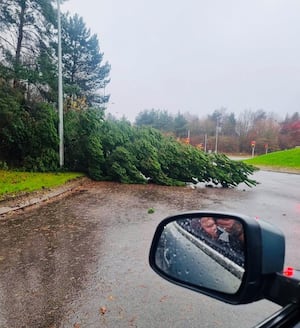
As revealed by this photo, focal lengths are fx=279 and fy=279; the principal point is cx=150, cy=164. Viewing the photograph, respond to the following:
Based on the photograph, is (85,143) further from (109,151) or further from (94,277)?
(94,277)

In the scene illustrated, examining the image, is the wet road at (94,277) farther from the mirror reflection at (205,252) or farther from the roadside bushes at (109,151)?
the roadside bushes at (109,151)

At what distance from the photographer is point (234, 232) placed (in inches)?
43.7

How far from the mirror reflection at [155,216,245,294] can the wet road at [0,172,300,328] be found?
1.39m

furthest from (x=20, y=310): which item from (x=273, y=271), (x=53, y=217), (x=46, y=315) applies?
(x=53, y=217)

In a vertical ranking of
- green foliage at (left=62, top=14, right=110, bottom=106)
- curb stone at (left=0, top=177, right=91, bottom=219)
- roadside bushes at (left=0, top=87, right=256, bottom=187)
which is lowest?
curb stone at (left=0, top=177, right=91, bottom=219)

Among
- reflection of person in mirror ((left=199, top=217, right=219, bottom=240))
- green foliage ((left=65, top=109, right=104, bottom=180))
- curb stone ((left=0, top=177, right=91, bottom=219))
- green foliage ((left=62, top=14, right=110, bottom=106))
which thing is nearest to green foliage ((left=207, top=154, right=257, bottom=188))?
green foliage ((left=65, top=109, right=104, bottom=180))

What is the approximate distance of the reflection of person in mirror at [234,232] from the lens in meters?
1.05

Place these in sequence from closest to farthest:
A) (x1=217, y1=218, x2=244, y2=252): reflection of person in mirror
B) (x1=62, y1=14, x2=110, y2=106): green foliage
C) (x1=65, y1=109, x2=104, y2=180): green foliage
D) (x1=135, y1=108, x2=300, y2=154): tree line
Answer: (x1=217, y1=218, x2=244, y2=252): reflection of person in mirror, (x1=65, y1=109, x2=104, y2=180): green foliage, (x1=62, y1=14, x2=110, y2=106): green foliage, (x1=135, y1=108, x2=300, y2=154): tree line

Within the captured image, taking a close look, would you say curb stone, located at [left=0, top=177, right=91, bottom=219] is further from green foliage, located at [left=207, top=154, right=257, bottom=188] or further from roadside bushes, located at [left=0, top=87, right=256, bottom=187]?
green foliage, located at [left=207, top=154, right=257, bottom=188]

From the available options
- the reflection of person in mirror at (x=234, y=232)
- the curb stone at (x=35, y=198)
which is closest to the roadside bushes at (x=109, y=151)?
the curb stone at (x=35, y=198)

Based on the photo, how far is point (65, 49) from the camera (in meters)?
22.9

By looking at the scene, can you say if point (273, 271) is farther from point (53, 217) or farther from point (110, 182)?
point (110, 182)

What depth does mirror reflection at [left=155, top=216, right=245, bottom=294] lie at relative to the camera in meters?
1.11

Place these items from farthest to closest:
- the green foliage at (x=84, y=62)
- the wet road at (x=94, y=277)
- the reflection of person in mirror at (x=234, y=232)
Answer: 1. the green foliage at (x=84, y=62)
2. the wet road at (x=94, y=277)
3. the reflection of person in mirror at (x=234, y=232)
